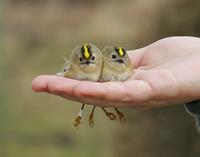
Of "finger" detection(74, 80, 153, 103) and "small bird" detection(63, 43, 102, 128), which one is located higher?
"finger" detection(74, 80, 153, 103)

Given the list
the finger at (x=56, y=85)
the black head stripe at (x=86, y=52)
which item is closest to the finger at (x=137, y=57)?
the black head stripe at (x=86, y=52)

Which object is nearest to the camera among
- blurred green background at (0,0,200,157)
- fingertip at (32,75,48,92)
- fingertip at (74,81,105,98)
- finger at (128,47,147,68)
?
fingertip at (74,81,105,98)

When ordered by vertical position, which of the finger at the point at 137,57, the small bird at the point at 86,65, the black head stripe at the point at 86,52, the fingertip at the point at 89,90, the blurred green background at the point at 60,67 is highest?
the fingertip at the point at 89,90

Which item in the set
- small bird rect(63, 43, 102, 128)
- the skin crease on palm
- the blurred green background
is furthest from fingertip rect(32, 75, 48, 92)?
the blurred green background

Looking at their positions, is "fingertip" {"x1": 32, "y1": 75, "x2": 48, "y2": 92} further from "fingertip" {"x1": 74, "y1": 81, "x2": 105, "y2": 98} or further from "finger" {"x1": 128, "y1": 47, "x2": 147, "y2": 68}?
"finger" {"x1": 128, "y1": 47, "x2": 147, "y2": 68}

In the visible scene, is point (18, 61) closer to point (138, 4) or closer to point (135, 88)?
point (138, 4)

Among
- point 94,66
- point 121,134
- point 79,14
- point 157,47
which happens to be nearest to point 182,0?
point 121,134

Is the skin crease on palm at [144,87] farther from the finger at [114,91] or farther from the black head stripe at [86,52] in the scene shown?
the black head stripe at [86,52]
